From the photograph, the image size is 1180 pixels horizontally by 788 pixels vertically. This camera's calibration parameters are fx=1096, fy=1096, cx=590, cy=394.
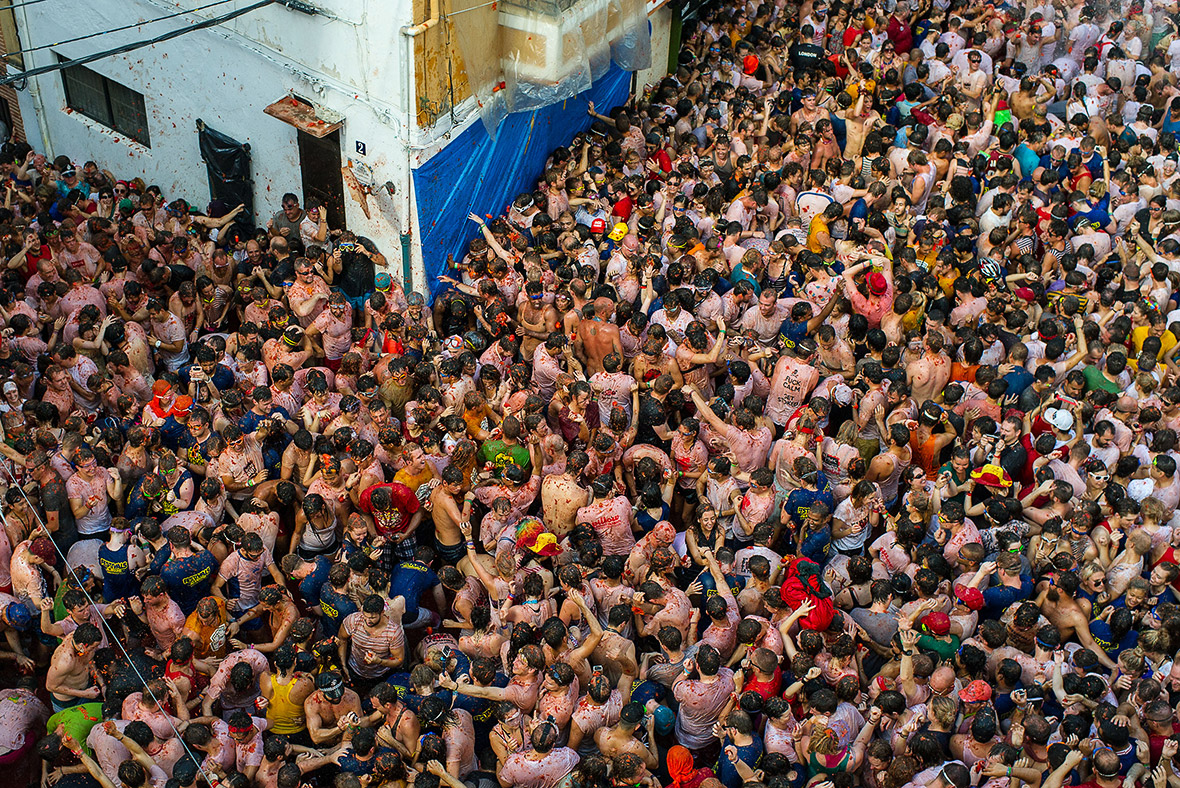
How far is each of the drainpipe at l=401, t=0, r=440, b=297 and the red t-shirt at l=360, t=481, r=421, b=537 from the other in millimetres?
4176

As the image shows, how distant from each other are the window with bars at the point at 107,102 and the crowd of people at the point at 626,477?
870 millimetres

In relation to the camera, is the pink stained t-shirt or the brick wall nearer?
the pink stained t-shirt

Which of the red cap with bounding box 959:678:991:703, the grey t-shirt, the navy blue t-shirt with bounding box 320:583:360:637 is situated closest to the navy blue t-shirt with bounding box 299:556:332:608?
the navy blue t-shirt with bounding box 320:583:360:637

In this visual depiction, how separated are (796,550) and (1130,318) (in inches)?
165

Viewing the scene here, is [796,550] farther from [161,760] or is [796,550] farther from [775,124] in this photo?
[775,124]

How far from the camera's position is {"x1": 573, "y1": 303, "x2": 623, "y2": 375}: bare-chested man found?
10.1 metres

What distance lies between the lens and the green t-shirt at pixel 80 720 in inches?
285

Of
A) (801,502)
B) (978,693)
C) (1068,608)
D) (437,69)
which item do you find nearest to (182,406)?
(437,69)

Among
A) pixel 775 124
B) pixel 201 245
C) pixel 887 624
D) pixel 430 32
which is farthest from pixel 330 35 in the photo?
pixel 887 624

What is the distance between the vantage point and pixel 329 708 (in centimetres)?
729

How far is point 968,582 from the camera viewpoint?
26.1ft

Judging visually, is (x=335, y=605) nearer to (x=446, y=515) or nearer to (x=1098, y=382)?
(x=446, y=515)

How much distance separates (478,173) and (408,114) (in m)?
1.36

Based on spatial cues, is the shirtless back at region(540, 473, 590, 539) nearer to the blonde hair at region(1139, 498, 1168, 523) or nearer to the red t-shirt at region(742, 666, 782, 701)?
the red t-shirt at region(742, 666, 782, 701)
